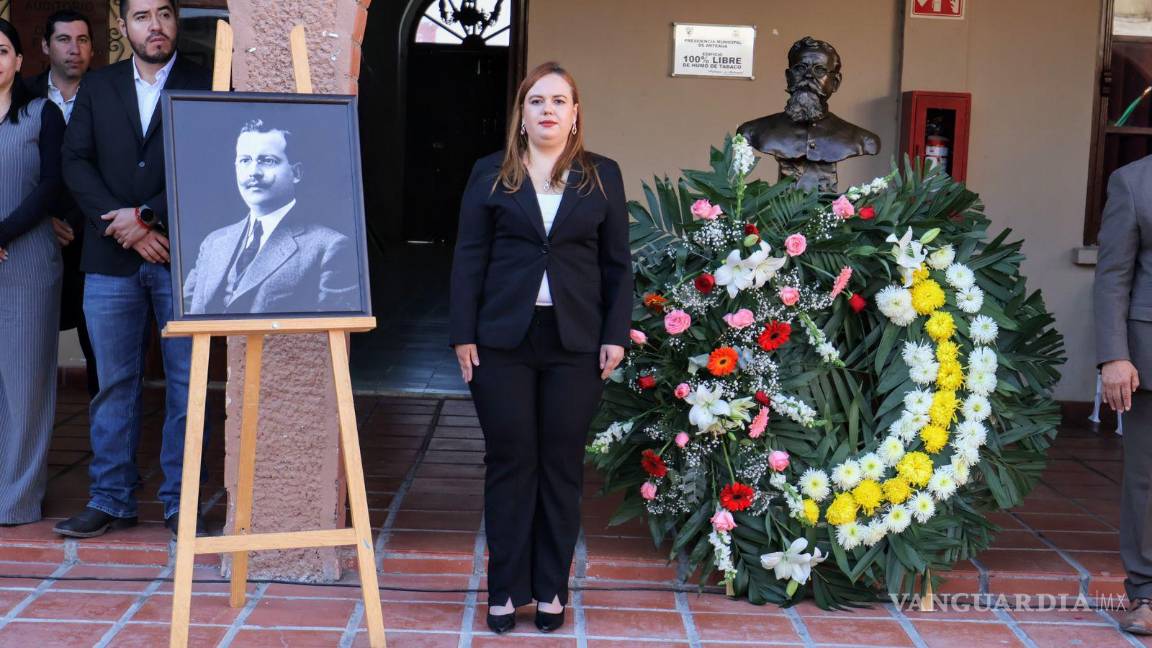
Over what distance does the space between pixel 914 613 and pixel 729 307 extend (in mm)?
1168

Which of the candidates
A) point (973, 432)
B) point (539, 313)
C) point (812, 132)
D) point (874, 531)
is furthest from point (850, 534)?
point (812, 132)

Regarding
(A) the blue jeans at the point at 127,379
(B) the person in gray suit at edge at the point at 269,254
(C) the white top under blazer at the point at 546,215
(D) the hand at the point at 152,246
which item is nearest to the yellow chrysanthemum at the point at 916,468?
(C) the white top under blazer at the point at 546,215

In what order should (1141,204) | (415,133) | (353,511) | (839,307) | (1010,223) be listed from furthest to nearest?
(415,133), (1010,223), (839,307), (1141,204), (353,511)

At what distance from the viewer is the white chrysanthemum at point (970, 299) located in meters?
3.98

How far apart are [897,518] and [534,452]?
1.19 m

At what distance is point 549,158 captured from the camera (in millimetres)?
3598

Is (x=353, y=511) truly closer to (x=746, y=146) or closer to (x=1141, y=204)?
(x=746, y=146)

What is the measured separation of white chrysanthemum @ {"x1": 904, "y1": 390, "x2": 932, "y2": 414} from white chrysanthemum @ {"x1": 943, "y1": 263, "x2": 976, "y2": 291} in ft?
1.21

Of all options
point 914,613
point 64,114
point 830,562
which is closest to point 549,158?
point 830,562

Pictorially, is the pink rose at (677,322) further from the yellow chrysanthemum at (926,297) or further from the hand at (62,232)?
the hand at (62,232)

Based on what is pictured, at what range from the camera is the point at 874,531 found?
153 inches

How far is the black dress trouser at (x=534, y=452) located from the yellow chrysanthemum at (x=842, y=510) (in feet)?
2.72

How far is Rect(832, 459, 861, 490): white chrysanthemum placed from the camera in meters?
3.90

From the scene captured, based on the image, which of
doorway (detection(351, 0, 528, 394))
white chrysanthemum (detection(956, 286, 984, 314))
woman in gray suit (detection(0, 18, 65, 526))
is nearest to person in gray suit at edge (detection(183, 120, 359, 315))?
woman in gray suit (detection(0, 18, 65, 526))
